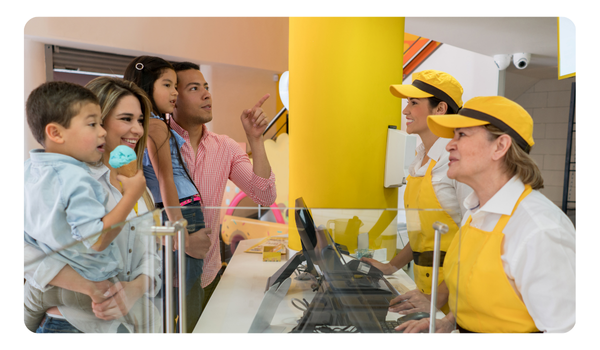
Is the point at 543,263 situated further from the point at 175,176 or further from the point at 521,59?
the point at 521,59

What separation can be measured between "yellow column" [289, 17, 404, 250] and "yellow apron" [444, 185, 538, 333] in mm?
1086

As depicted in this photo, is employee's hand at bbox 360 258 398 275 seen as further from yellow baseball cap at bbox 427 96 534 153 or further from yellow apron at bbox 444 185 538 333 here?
yellow baseball cap at bbox 427 96 534 153

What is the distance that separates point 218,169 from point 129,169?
1.56 feet

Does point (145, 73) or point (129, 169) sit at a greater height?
point (145, 73)

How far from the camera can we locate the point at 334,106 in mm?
2012

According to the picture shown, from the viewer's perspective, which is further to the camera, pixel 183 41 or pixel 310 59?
pixel 183 41

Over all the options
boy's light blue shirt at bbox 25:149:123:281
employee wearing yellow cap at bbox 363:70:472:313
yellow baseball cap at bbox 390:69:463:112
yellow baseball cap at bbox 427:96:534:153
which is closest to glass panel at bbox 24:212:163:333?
boy's light blue shirt at bbox 25:149:123:281

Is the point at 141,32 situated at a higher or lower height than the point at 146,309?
higher

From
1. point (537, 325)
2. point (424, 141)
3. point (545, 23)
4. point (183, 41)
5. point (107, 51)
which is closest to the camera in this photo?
point (537, 325)

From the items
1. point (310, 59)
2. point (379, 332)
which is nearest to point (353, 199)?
point (310, 59)

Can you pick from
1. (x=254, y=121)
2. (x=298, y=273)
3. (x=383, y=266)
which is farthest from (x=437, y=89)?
(x=298, y=273)

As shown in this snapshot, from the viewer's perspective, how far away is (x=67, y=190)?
1067 millimetres

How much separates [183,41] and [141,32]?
0.31m

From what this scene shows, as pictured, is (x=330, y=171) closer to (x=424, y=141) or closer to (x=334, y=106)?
(x=334, y=106)
